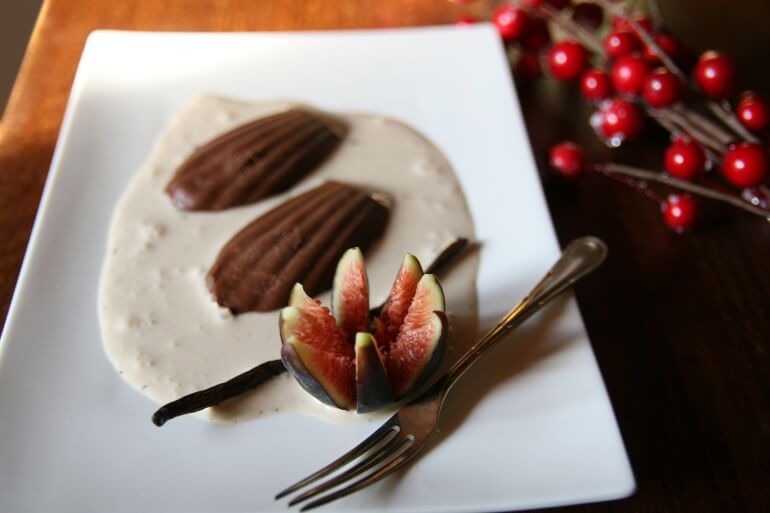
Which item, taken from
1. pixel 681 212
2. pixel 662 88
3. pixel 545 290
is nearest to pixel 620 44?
pixel 662 88

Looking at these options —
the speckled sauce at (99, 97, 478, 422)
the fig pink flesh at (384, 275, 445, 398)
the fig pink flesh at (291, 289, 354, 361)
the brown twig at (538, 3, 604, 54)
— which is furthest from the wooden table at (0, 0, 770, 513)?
the fig pink flesh at (291, 289, 354, 361)

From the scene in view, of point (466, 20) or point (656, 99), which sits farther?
point (466, 20)

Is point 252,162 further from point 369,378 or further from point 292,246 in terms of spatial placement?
point 369,378

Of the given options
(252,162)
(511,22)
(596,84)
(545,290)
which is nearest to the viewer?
(545,290)

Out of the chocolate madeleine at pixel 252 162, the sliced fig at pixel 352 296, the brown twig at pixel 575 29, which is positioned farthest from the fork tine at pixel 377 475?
the brown twig at pixel 575 29

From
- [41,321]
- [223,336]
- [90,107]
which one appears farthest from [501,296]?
[90,107]

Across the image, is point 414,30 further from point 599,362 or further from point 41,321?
point 41,321
